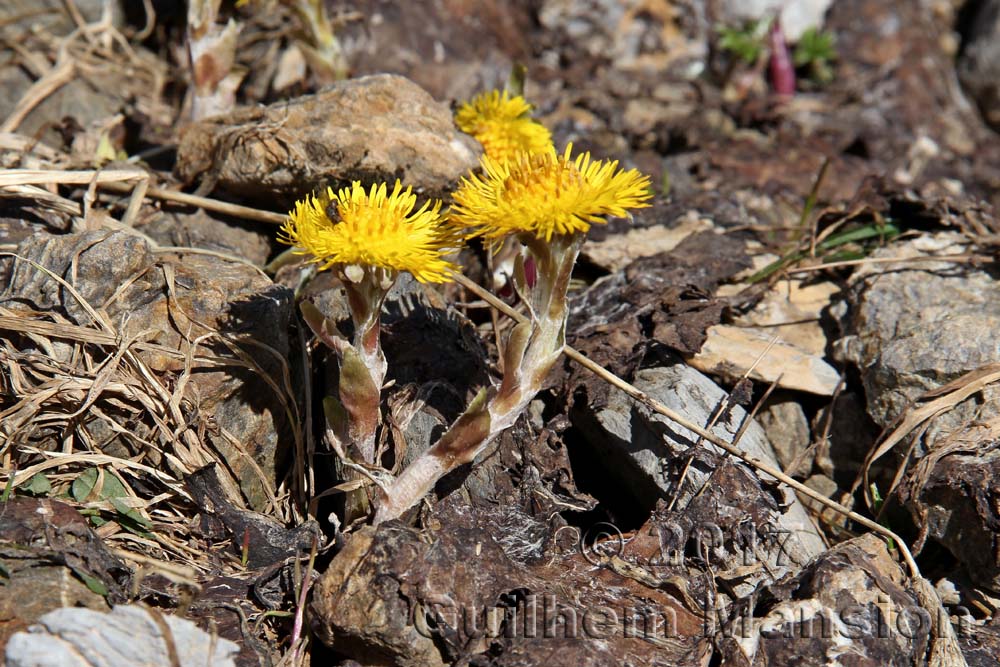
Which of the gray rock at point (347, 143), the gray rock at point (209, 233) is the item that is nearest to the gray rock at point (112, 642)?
the gray rock at point (209, 233)

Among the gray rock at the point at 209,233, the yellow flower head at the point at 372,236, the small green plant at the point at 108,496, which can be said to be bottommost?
the small green plant at the point at 108,496

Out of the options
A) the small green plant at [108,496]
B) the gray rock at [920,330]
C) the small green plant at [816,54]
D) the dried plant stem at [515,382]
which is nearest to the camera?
the dried plant stem at [515,382]

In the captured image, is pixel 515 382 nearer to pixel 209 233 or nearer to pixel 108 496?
pixel 108 496

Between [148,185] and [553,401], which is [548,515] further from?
[148,185]

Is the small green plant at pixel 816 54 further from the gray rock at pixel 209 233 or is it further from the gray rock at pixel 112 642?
the gray rock at pixel 112 642

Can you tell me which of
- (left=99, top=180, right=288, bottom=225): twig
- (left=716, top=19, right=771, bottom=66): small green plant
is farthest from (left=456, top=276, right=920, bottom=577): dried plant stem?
(left=716, top=19, right=771, bottom=66): small green plant

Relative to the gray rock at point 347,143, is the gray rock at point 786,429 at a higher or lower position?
lower

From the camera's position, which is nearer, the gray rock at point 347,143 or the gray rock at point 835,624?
the gray rock at point 835,624

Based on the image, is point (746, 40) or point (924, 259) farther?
point (746, 40)

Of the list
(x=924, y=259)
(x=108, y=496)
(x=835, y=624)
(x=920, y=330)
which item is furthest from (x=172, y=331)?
(x=924, y=259)
